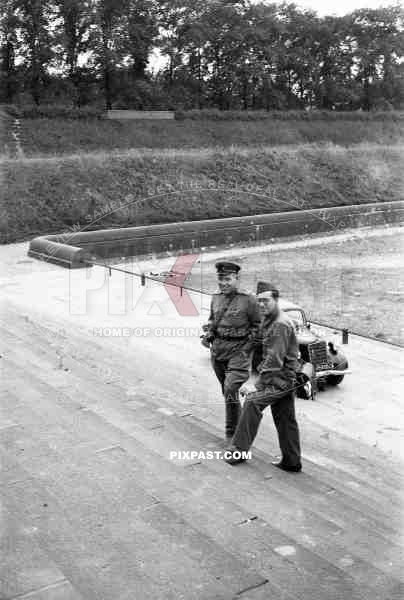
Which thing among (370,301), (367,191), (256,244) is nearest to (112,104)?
(367,191)

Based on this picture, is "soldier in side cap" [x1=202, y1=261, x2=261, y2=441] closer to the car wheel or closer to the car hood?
the car hood

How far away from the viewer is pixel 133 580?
3938 mm

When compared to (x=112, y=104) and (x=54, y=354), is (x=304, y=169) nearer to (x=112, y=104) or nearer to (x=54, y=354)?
(x=112, y=104)

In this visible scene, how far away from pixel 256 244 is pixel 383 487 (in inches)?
738

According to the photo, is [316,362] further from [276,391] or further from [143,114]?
[143,114]

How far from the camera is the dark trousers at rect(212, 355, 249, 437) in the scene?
618 cm

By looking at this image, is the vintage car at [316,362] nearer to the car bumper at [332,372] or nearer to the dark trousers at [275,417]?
the car bumper at [332,372]

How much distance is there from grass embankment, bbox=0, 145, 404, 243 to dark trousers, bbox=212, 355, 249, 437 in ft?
57.3

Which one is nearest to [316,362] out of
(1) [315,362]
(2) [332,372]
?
(1) [315,362]

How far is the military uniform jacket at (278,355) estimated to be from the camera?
5762mm

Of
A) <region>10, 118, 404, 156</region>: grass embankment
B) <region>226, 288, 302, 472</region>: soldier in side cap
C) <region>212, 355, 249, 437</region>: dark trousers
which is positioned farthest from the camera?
<region>10, 118, 404, 156</region>: grass embankment

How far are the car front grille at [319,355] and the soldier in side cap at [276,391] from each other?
300cm

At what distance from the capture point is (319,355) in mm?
8891

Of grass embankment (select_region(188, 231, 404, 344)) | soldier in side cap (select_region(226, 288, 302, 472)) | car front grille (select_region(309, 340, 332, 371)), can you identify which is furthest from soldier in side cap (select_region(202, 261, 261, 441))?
grass embankment (select_region(188, 231, 404, 344))
